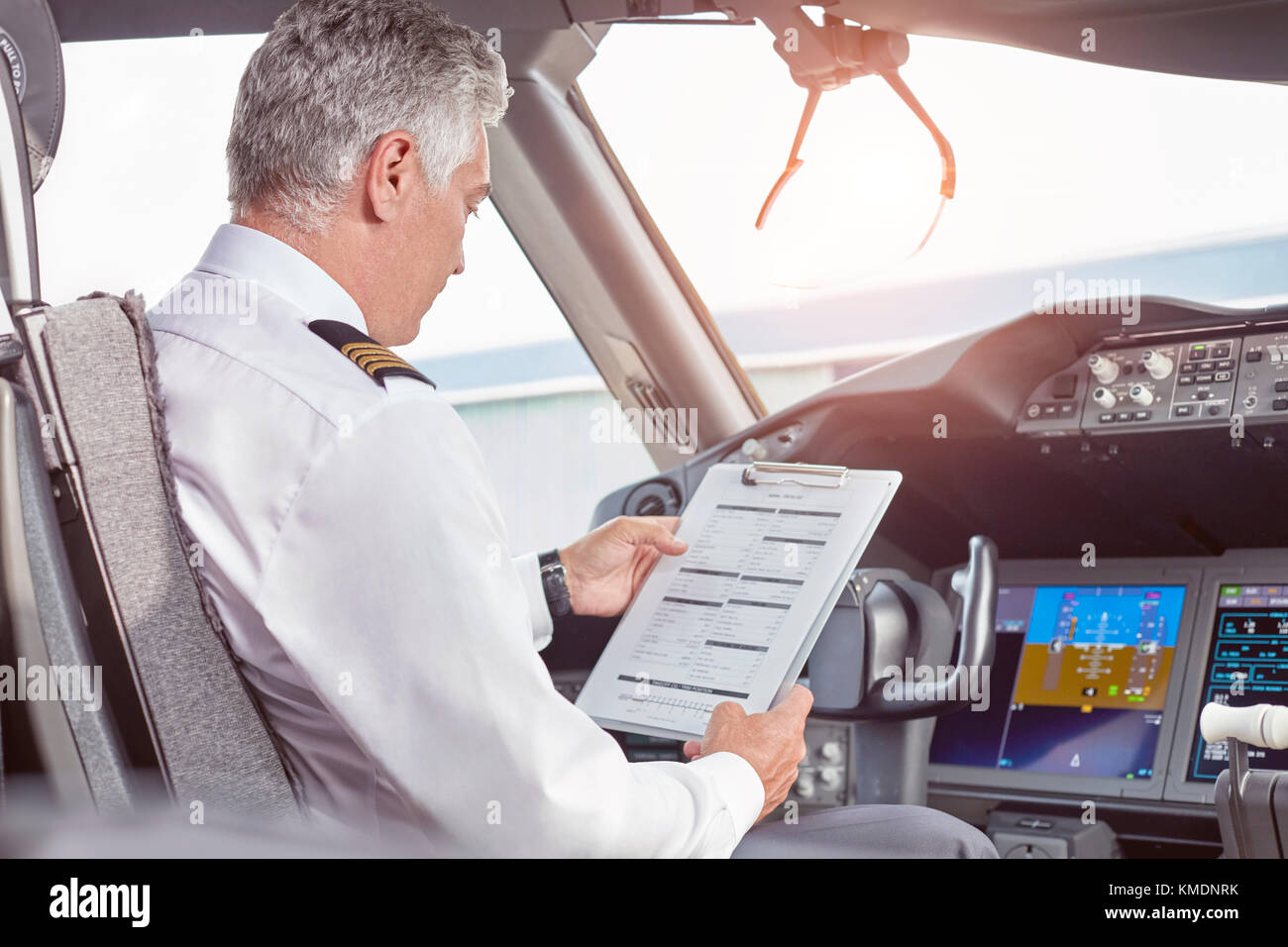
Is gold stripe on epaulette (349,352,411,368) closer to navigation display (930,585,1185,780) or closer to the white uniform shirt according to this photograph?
the white uniform shirt

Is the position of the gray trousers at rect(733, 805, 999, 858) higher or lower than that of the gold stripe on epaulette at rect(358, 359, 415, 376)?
lower

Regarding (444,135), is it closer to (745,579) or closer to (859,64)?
(745,579)

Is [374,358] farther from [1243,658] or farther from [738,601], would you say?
[1243,658]

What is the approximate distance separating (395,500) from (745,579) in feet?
1.79

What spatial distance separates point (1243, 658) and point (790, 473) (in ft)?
3.17

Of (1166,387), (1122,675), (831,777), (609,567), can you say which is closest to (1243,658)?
(1122,675)

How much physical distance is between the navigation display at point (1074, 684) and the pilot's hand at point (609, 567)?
2.99ft

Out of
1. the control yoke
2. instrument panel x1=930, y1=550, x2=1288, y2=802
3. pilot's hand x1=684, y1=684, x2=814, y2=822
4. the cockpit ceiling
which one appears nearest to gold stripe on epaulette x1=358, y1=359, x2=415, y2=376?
pilot's hand x1=684, y1=684, x2=814, y2=822

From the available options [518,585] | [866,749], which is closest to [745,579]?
[518,585]

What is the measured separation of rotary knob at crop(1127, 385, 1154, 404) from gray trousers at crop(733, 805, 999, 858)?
32.1 inches

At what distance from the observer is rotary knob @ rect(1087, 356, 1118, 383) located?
177cm

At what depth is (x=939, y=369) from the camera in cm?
178
